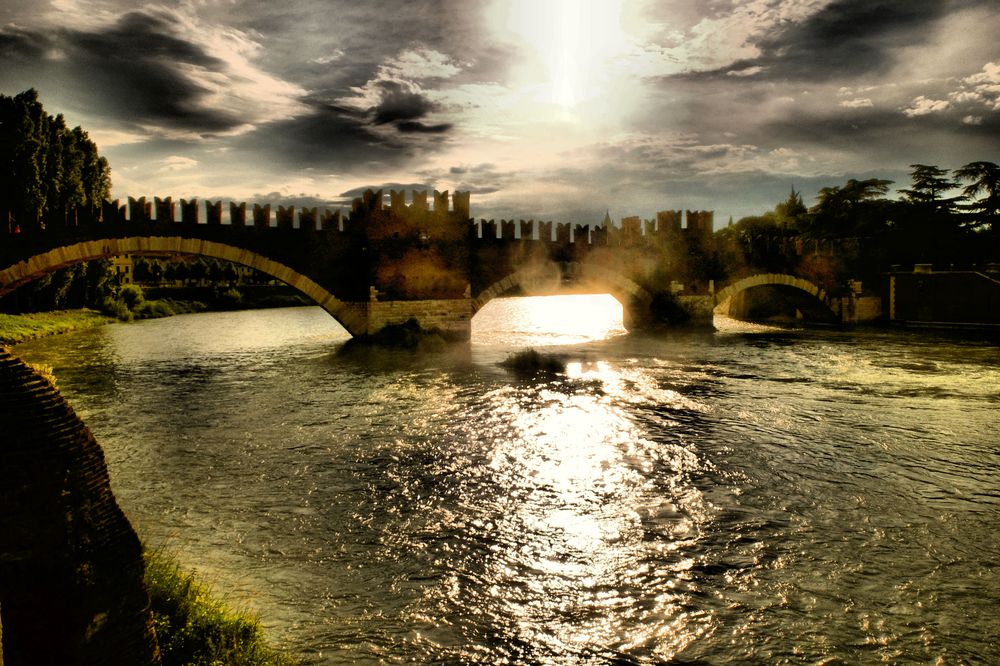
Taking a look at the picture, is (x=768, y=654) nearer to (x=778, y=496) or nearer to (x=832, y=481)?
(x=778, y=496)

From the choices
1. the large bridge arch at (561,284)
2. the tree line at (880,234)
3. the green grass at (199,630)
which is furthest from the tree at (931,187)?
the green grass at (199,630)

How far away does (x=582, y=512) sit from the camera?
831 centimetres

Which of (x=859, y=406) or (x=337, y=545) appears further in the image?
(x=859, y=406)

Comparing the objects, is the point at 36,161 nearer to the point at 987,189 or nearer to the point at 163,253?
the point at 163,253

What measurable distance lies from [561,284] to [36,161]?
92.8 ft

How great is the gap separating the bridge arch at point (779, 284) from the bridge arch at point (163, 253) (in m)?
22.2

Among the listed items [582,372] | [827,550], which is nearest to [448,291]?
[582,372]

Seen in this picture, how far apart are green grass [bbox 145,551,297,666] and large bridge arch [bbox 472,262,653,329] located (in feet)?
80.5

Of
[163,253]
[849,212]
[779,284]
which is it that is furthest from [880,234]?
[163,253]

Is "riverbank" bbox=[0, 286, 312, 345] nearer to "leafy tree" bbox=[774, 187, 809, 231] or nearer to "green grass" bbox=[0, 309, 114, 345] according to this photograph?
"green grass" bbox=[0, 309, 114, 345]

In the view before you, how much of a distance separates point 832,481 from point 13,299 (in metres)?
41.1

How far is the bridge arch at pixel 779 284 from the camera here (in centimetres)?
3794

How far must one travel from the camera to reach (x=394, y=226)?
93.1 ft

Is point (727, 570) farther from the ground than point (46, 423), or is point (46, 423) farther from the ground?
point (46, 423)
